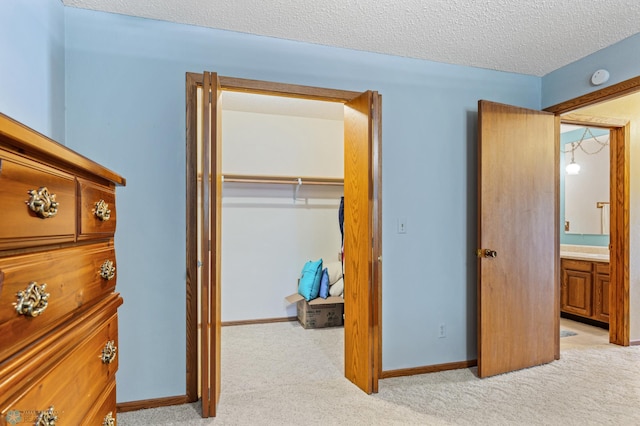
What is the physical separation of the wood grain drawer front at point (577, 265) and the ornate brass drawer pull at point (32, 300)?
15.4 feet

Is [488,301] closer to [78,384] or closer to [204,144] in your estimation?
[204,144]

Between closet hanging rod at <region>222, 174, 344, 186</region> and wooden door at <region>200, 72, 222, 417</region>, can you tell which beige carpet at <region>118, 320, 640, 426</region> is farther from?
closet hanging rod at <region>222, 174, 344, 186</region>

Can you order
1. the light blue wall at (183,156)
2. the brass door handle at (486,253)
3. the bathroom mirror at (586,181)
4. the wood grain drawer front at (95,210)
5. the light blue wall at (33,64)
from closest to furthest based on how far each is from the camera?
the wood grain drawer front at (95,210) → the light blue wall at (33,64) → the light blue wall at (183,156) → the brass door handle at (486,253) → the bathroom mirror at (586,181)

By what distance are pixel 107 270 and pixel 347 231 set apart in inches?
70.1

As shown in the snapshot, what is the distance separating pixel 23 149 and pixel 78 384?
0.63 metres

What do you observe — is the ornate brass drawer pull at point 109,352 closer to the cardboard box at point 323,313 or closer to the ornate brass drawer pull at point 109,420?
the ornate brass drawer pull at point 109,420

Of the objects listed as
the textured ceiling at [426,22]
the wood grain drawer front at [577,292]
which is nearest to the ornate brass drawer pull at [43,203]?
the textured ceiling at [426,22]

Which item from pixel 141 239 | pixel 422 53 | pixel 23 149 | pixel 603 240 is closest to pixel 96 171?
pixel 23 149

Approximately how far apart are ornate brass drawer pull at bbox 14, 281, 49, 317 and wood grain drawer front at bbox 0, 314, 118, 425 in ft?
0.48

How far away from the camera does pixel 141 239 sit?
7.36 ft

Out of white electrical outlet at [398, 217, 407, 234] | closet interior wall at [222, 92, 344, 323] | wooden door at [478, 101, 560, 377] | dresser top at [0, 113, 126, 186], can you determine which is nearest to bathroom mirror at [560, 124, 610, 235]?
wooden door at [478, 101, 560, 377]

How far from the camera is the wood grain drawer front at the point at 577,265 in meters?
3.95

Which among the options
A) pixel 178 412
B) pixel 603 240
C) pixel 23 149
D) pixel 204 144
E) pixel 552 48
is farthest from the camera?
pixel 603 240

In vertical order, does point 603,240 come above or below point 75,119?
below
